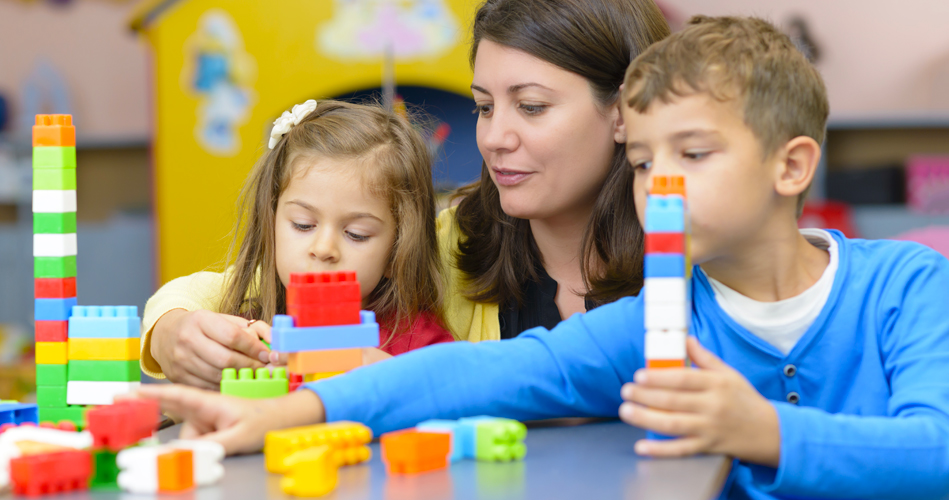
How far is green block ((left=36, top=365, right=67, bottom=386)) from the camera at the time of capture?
2.51 feet

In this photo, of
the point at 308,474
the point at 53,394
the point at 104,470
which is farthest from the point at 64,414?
the point at 308,474

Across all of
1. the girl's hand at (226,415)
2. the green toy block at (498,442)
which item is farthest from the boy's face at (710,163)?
the girl's hand at (226,415)

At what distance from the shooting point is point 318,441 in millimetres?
585

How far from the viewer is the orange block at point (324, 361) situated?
2.43 feet

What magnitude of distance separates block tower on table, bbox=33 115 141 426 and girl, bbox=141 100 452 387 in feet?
0.84

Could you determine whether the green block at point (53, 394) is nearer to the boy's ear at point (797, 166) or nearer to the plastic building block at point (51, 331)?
the plastic building block at point (51, 331)

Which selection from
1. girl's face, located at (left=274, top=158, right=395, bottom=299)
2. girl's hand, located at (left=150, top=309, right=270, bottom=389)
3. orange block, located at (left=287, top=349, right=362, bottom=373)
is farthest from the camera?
girl's face, located at (left=274, top=158, right=395, bottom=299)

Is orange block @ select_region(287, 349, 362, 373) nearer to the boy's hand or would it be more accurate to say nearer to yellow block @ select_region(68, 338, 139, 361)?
yellow block @ select_region(68, 338, 139, 361)

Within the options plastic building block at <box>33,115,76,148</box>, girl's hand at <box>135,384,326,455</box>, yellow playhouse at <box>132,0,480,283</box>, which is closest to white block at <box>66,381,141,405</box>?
girl's hand at <box>135,384,326,455</box>

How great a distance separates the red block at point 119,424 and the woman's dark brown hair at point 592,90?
2.39 feet

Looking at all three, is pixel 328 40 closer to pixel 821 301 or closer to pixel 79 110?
pixel 79 110

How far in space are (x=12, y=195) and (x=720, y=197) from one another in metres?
3.63

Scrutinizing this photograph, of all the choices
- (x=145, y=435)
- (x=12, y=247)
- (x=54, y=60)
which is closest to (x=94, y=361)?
(x=145, y=435)

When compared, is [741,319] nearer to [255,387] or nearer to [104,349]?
[255,387]
